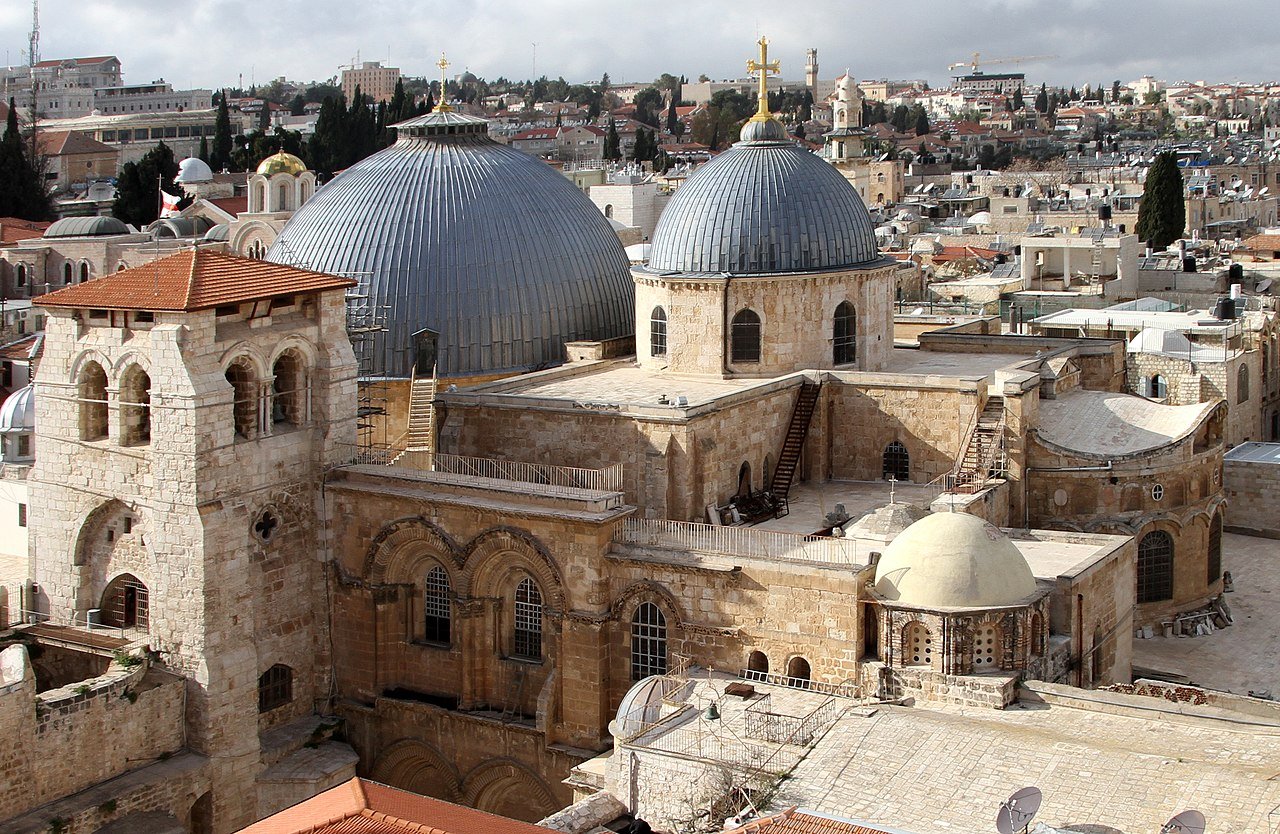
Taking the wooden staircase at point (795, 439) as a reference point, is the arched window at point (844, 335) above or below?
above

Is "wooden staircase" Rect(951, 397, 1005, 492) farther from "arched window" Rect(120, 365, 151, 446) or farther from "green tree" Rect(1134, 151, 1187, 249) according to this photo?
"green tree" Rect(1134, 151, 1187, 249)

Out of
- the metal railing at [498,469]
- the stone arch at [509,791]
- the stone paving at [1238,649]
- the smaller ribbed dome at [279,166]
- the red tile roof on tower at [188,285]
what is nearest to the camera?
the red tile roof on tower at [188,285]

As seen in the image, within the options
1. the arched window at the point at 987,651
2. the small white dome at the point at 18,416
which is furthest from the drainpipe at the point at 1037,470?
the small white dome at the point at 18,416

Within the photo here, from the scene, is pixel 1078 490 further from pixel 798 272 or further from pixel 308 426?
pixel 308 426

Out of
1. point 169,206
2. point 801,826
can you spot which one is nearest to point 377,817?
point 801,826

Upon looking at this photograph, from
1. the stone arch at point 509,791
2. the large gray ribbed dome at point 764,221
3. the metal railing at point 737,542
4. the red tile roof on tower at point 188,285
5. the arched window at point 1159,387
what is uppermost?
the large gray ribbed dome at point 764,221

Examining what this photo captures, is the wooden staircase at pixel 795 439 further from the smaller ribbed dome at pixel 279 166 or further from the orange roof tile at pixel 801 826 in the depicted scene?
the smaller ribbed dome at pixel 279 166

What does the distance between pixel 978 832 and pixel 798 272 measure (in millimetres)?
16125

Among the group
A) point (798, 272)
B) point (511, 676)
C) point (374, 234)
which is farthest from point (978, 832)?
point (374, 234)

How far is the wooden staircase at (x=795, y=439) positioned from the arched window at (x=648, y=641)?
20.4 feet

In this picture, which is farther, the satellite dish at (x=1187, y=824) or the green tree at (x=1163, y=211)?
the green tree at (x=1163, y=211)

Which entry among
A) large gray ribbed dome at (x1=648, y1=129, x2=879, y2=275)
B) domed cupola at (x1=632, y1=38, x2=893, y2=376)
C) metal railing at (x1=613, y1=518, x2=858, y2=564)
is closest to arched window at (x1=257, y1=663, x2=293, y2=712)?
metal railing at (x1=613, y1=518, x2=858, y2=564)

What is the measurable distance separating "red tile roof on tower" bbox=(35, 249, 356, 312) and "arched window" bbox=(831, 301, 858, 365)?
1100 centimetres

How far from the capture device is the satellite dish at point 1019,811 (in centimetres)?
2142
